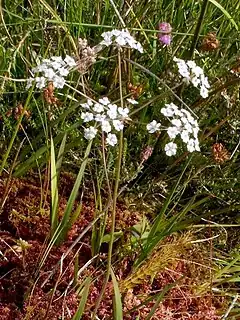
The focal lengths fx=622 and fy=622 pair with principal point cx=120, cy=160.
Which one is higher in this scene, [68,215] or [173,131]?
[173,131]

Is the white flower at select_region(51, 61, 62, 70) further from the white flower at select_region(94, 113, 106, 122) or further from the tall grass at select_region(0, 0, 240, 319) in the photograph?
the tall grass at select_region(0, 0, 240, 319)

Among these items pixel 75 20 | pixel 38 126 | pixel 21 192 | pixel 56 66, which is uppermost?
pixel 56 66

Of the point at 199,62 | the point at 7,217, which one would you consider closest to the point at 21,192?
the point at 7,217

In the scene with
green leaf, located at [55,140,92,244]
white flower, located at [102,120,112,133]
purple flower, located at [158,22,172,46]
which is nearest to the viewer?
white flower, located at [102,120,112,133]

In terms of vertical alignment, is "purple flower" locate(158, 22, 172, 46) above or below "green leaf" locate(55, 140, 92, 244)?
above

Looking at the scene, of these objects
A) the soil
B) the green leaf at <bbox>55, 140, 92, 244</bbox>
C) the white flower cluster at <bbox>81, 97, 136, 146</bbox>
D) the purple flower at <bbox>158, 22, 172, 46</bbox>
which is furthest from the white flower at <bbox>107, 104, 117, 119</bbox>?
the purple flower at <bbox>158, 22, 172, 46</bbox>

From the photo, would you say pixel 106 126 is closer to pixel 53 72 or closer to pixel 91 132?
pixel 91 132

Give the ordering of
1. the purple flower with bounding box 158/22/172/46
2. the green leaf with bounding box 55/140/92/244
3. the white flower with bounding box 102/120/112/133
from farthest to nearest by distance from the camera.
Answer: the purple flower with bounding box 158/22/172/46
the green leaf with bounding box 55/140/92/244
the white flower with bounding box 102/120/112/133

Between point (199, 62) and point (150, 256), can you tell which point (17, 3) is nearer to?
point (199, 62)

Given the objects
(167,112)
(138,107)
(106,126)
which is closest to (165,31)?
(138,107)

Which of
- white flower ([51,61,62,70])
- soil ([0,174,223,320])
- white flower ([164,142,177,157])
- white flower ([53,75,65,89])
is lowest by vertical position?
soil ([0,174,223,320])

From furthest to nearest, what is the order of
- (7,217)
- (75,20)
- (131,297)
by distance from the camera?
(75,20) → (7,217) → (131,297)
